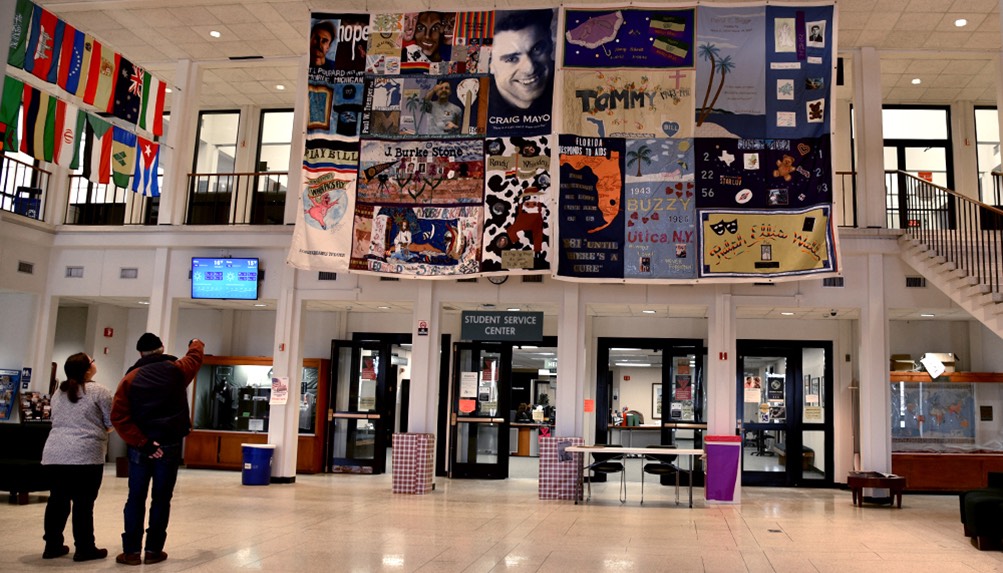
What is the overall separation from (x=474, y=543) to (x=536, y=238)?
15.5 ft

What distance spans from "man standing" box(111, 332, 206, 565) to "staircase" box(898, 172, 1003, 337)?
8661 millimetres

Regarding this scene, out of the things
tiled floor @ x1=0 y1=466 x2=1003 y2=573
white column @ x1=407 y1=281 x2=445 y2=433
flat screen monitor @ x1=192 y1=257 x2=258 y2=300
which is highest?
flat screen monitor @ x1=192 y1=257 x2=258 y2=300

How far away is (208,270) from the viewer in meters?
13.0

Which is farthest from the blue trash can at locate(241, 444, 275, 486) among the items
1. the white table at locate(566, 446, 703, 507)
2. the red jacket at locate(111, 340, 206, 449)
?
the red jacket at locate(111, 340, 206, 449)

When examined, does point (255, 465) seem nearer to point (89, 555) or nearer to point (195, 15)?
point (89, 555)

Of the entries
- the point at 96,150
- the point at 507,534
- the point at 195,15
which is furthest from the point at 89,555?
the point at 195,15

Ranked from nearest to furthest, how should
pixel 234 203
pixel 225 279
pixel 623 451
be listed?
pixel 623 451
pixel 225 279
pixel 234 203

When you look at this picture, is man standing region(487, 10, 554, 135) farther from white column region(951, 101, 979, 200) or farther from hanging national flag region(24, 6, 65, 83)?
white column region(951, 101, 979, 200)

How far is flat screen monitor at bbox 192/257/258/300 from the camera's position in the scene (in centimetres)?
1292

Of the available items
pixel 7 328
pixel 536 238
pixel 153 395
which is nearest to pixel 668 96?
pixel 536 238

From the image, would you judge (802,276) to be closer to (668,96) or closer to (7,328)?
(668,96)

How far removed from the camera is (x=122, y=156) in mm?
11469

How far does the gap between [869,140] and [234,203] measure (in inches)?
389

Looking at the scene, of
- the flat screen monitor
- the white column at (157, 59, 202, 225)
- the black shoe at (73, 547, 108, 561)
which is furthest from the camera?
the white column at (157, 59, 202, 225)
